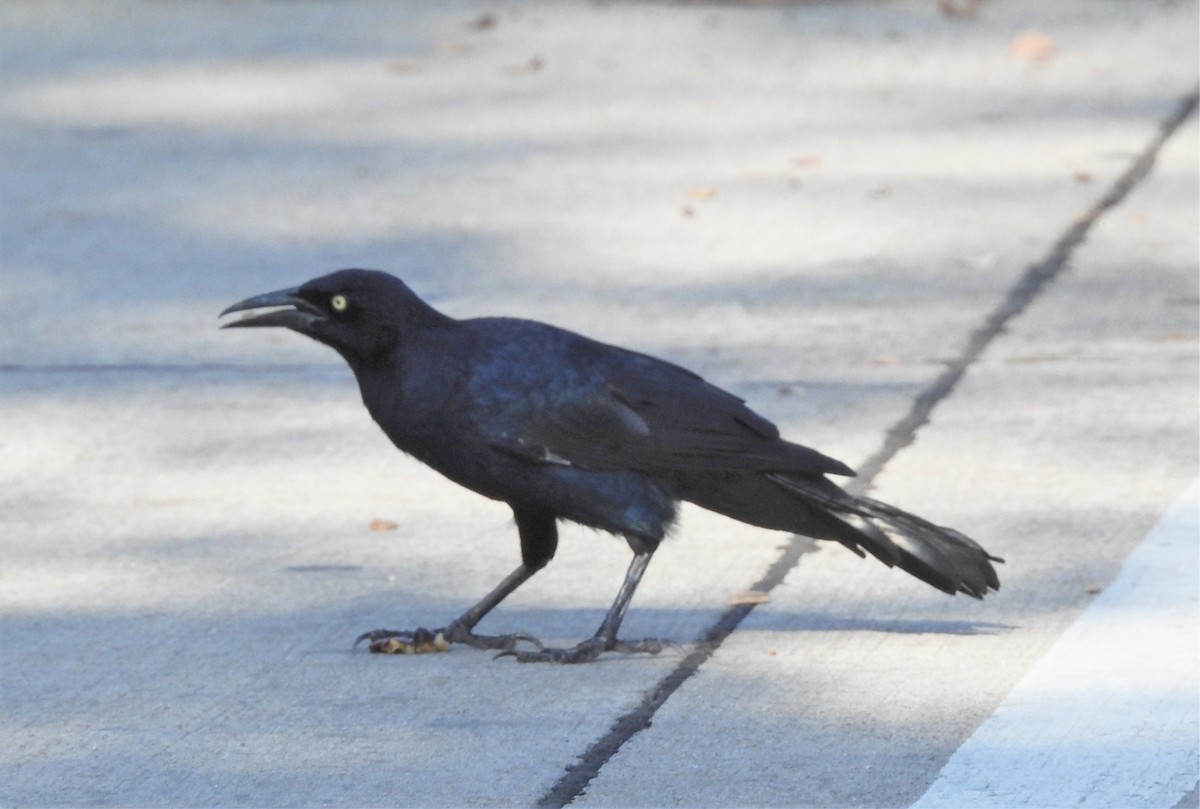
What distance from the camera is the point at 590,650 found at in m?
4.17

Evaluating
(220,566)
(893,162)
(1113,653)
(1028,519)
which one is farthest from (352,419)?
(893,162)

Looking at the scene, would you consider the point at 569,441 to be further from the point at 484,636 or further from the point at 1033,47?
the point at 1033,47

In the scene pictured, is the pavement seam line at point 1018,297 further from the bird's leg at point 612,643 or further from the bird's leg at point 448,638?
the bird's leg at point 448,638

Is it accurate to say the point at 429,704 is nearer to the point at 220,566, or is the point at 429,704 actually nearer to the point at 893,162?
the point at 220,566

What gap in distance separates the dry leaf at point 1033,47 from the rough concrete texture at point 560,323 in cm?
2

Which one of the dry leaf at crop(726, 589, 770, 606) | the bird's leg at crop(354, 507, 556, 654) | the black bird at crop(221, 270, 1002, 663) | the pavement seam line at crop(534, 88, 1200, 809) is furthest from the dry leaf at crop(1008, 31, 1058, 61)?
the bird's leg at crop(354, 507, 556, 654)

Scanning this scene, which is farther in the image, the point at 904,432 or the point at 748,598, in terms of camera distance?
the point at 904,432

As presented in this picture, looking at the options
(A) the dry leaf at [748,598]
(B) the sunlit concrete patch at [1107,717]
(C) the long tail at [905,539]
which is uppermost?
(C) the long tail at [905,539]

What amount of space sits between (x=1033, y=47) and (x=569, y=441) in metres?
6.87

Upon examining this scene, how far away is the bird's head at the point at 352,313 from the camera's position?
4.07 metres

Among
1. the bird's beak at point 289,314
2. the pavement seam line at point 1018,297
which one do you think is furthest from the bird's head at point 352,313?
the pavement seam line at point 1018,297

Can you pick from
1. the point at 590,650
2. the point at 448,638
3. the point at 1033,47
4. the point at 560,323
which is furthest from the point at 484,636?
the point at 1033,47

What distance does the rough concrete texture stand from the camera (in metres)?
3.89

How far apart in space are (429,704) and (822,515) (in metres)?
0.89
